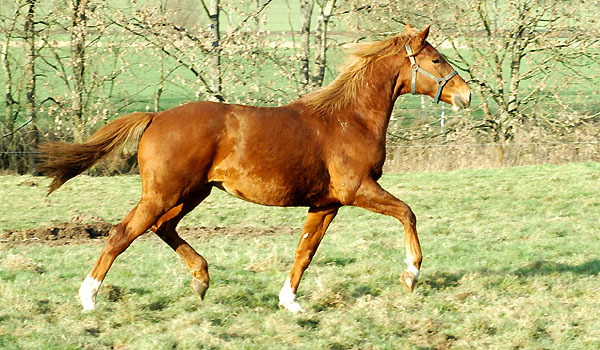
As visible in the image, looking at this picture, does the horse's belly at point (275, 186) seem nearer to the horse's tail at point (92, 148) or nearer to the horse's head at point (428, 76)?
the horse's tail at point (92, 148)

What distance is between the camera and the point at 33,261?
719cm

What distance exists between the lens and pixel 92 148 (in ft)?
18.7

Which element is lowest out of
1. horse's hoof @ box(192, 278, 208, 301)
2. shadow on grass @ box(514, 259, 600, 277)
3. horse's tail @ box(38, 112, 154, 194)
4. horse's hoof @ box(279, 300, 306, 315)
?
shadow on grass @ box(514, 259, 600, 277)

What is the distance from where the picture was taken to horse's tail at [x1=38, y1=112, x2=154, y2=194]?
562cm

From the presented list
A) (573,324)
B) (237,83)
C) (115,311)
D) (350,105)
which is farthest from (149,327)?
(237,83)

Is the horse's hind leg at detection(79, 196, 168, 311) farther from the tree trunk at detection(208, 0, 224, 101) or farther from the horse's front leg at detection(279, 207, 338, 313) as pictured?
the tree trunk at detection(208, 0, 224, 101)

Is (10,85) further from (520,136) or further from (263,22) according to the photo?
(520,136)

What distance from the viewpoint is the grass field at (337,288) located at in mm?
5012

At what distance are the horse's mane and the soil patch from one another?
12.9 ft

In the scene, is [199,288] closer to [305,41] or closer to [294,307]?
[294,307]

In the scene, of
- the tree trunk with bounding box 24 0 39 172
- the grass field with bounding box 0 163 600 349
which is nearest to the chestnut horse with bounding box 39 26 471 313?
the grass field with bounding box 0 163 600 349

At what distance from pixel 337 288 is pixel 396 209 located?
929mm

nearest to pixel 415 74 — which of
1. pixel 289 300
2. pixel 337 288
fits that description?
pixel 337 288

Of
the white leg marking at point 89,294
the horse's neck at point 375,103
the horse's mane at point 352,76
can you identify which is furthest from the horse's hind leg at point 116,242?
the horse's neck at point 375,103
